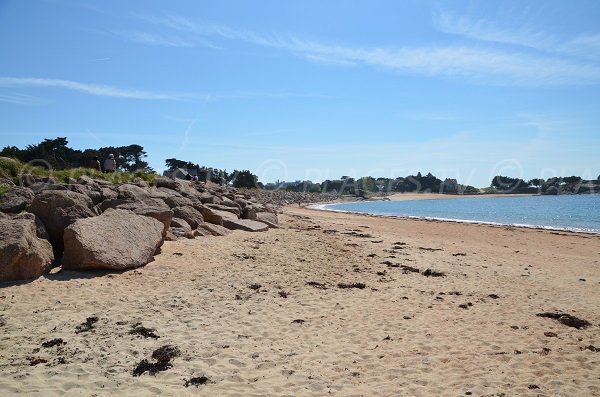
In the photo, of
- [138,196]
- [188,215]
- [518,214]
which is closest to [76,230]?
[138,196]

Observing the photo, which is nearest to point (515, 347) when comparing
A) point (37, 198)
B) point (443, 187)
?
point (37, 198)

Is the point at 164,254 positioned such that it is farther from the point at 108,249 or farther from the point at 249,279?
the point at 249,279

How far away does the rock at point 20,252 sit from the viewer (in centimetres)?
826

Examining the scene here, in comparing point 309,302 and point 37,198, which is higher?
point 37,198

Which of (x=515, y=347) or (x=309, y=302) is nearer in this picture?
(x=515, y=347)

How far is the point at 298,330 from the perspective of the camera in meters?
7.14

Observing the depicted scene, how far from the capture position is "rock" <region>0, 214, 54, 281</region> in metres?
8.26

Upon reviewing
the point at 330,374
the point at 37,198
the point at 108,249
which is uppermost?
the point at 37,198

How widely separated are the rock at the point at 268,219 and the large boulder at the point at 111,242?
9.76m

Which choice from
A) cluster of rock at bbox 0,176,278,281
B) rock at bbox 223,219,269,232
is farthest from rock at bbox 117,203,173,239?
rock at bbox 223,219,269,232

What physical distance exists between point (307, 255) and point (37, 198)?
7689mm

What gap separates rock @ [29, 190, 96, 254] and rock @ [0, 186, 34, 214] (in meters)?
0.67

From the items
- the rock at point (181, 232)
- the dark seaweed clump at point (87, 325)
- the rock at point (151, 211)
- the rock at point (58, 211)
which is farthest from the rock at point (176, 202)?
the dark seaweed clump at point (87, 325)

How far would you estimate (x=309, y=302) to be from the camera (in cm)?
876
